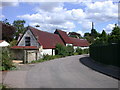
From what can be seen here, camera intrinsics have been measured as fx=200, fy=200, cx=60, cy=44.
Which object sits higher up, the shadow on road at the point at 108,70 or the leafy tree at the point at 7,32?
the leafy tree at the point at 7,32

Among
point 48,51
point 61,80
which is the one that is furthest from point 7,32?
point 61,80

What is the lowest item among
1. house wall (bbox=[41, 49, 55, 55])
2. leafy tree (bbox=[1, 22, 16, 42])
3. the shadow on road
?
the shadow on road

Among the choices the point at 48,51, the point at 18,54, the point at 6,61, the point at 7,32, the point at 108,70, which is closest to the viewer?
the point at 108,70

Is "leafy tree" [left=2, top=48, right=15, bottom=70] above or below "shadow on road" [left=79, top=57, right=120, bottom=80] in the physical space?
above

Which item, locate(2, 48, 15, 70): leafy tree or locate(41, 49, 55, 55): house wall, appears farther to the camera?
locate(41, 49, 55, 55): house wall

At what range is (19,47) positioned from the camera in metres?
38.3

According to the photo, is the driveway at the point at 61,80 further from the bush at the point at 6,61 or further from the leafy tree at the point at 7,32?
the leafy tree at the point at 7,32

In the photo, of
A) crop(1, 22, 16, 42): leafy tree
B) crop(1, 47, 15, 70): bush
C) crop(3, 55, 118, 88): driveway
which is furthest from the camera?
crop(1, 22, 16, 42): leafy tree

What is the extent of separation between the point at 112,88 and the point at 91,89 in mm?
1117

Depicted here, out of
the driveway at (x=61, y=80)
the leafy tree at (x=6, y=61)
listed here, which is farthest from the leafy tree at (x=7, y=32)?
the driveway at (x=61, y=80)

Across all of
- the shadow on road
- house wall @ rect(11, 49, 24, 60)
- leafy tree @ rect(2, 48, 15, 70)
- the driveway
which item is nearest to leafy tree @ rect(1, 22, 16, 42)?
house wall @ rect(11, 49, 24, 60)

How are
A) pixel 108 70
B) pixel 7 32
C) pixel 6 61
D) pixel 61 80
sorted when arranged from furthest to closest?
pixel 7 32, pixel 6 61, pixel 108 70, pixel 61 80

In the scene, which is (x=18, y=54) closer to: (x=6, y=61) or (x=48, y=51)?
(x=48, y=51)

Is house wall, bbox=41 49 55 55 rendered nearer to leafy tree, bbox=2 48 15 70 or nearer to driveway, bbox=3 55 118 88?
leafy tree, bbox=2 48 15 70
